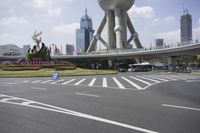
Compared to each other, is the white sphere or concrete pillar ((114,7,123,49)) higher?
the white sphere

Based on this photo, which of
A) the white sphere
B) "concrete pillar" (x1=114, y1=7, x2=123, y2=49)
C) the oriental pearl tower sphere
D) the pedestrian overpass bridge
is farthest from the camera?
the white sphere

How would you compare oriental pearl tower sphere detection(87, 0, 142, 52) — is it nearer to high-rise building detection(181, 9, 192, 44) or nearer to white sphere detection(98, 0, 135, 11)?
white sphere detection(98, 0, 135, 11)

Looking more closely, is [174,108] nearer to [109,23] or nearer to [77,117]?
[77,117]

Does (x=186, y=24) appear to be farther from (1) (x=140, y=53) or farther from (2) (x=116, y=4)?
(1) (x=140, y=53)

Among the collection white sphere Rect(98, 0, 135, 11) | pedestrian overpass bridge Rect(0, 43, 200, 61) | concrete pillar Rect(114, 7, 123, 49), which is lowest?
pedestrian overpass bridge Rect(0, 43, 200, 61)

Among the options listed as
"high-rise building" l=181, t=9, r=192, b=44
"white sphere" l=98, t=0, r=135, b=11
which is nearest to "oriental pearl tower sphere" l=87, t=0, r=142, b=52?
"white sphere" l=98, t=0, r=135, b=11

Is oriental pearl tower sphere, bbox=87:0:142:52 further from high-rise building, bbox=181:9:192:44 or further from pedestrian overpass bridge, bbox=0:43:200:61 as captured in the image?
high-rise building, bbox=181:9:192:44

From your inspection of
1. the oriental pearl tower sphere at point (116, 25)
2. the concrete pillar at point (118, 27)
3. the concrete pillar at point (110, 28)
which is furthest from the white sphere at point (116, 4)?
the concrete pillar at point (110, 28)

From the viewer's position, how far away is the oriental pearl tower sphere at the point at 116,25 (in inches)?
4641

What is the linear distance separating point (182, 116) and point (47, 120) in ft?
12.3

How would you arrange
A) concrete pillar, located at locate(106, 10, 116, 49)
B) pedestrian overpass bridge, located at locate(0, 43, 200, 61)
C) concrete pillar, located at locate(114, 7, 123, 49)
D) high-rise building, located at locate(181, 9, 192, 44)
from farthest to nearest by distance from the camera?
high-rise building, located at locate(181, 9, 192, 44)
concrete pillar, located at locate(106, 10, 116, 49)
concrete pillar, located at locate(114, 7, 123, 49)
pedestrian overpass bridge, located at locate(0, 43, 200, 61)

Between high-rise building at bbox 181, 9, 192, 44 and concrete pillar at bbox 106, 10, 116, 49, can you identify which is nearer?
concrete pillar at bbox 106, 10, 116, 49

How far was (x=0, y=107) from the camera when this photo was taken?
10102mm

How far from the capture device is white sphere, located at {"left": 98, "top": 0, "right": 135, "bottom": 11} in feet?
387
